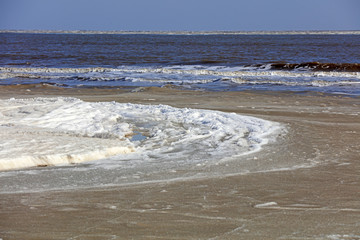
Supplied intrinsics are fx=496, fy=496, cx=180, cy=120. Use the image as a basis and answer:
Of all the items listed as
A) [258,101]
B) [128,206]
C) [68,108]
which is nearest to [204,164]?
[128,206]

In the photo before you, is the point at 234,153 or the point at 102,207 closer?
the point at 102,207

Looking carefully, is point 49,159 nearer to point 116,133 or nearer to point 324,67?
point 116,133

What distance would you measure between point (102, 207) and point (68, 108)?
16.2ft

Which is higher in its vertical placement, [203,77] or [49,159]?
[49,159]

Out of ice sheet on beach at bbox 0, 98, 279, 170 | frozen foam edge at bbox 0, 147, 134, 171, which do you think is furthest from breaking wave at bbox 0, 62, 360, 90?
frozen foam edge at bbox 0, 147, 134, 171

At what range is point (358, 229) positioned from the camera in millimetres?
3434

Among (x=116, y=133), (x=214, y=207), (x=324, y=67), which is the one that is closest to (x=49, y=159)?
(x=116, y=133)

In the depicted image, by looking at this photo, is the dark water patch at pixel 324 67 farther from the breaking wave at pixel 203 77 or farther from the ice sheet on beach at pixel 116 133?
the ice sheet on beach at pixel 116 133

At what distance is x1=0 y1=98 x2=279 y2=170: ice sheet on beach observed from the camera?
579 centimetres

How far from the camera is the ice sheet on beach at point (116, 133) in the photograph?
5793mm

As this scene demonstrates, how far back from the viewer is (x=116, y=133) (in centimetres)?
731

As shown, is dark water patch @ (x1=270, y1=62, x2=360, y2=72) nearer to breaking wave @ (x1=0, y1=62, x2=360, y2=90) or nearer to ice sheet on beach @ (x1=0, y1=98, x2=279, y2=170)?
breaking wave @ (x1=0, y1=62, x2=360, y2=90)

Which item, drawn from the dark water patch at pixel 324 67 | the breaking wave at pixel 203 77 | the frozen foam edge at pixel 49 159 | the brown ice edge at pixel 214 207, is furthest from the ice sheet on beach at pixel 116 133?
the dark water patch at pixel 324 67

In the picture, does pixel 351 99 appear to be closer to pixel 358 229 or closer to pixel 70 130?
pixel 70 130
